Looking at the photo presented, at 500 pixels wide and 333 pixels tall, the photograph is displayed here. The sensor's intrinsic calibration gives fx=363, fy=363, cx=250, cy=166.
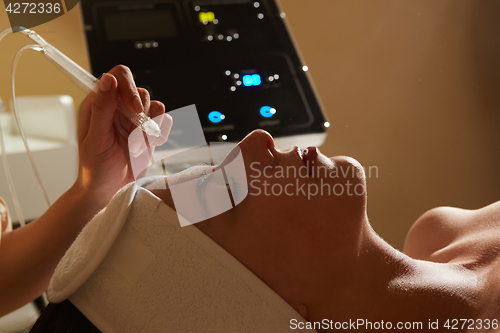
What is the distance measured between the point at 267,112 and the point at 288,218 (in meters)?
0.49

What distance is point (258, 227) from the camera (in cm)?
61

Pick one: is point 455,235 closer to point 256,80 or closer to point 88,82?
point 256,80

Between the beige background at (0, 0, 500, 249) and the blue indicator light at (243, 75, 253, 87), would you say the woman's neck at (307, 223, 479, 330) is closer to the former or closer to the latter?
the beige background at (0, 0, 500, 249)

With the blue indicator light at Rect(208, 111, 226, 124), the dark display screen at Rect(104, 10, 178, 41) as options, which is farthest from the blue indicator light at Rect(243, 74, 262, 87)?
the dark display screen at Rect(104, 10, 178, 41)

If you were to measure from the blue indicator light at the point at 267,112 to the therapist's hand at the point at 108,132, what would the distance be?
308mm

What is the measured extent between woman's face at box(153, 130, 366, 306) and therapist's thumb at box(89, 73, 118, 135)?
208 millimetres

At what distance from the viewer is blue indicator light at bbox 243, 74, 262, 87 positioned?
1062 mm

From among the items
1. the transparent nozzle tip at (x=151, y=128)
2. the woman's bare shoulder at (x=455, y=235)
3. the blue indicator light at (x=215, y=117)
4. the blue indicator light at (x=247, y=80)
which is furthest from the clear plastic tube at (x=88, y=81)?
the woman's bare shoulder at (x=455, y=235)

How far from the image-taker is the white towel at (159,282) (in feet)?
1.82

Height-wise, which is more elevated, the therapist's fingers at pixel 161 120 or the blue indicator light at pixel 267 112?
the therapist's fingers at pixel 161 120

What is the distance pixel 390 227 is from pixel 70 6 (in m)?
1.15

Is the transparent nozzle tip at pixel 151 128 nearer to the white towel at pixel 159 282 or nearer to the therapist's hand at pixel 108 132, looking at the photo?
the therapist's hand at pixel 108 132

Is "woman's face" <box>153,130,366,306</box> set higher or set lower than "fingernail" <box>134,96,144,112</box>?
lower

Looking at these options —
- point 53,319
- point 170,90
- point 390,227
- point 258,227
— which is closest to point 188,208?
point 258,227
